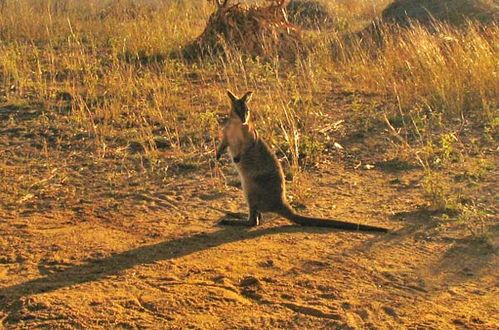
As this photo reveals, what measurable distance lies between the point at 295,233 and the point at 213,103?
3831mm

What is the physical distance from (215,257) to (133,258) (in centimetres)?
55

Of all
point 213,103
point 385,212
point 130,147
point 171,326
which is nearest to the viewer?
point 171,326

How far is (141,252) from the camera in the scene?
5145mm

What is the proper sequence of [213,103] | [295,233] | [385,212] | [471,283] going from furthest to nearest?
1. [213,103]
2. [385,212]
3. [295,233]
4. [471,283]

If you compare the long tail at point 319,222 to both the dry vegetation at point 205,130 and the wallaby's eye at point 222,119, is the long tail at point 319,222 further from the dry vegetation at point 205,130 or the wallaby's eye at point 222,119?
the wallaby's eye at point 222,119

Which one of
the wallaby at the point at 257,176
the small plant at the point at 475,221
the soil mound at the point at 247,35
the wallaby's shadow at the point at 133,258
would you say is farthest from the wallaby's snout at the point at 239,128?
the soil mound at the point at 247,35

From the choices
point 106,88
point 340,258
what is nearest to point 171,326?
point 340,258

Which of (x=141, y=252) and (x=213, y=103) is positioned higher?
(x=213, y=103)

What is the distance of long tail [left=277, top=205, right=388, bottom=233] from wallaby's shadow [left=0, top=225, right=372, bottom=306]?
0.04 metres

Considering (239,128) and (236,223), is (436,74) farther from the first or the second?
(236,223)

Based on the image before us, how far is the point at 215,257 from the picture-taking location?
5.11 meters

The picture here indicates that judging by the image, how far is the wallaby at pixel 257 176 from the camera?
578cm

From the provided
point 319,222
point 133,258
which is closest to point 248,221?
point 319,222

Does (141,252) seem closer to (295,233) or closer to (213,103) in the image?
(295,233)
